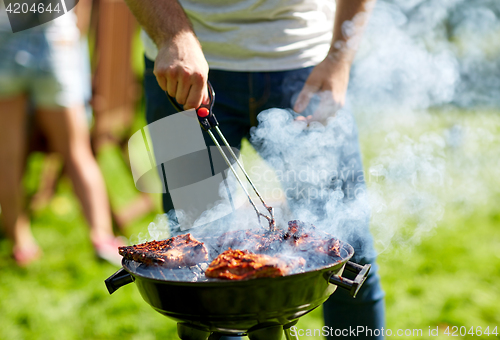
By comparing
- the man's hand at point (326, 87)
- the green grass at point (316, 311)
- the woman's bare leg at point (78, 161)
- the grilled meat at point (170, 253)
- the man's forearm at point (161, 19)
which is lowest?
the green grass at point (316, 311)

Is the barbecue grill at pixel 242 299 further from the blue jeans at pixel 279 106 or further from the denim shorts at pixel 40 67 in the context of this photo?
the denim shorts at pixel 40 67

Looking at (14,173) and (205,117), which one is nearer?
(205,117)

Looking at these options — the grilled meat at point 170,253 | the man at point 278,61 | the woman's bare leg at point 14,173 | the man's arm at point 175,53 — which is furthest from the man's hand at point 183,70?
the woman's bare leg at point 14,173

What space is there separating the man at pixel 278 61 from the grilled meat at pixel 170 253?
44 centimetres

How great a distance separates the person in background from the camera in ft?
10.1

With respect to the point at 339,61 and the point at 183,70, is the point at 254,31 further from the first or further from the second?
the point at 183,70

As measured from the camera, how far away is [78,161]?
3.23 metres

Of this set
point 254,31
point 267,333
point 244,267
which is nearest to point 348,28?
point 254,31

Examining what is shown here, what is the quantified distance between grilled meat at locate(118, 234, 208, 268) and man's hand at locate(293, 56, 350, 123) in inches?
26.5

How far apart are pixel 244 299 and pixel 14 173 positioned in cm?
283

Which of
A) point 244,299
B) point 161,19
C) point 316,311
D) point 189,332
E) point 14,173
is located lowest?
point 316,311

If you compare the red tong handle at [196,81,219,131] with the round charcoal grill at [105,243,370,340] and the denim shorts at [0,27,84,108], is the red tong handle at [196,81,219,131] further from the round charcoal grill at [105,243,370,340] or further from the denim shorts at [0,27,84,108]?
the denim shorts at [0,27,84,108]

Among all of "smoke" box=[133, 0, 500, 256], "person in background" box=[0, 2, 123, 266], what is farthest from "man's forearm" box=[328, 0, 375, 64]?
"person in background" box=[0, 2, 123, 266]

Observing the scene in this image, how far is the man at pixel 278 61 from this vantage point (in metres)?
1.62
